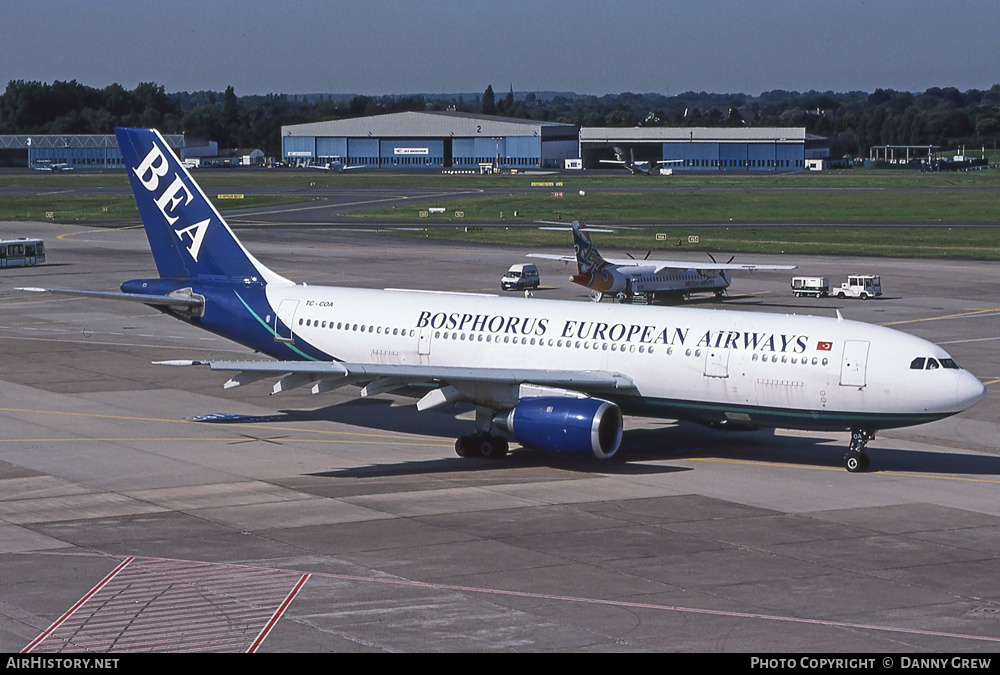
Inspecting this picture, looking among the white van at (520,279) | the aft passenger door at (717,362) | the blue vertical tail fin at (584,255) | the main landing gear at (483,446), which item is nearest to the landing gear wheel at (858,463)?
the aft passenger door at (717,362)

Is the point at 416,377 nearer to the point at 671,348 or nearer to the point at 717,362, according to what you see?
the point at 671,348

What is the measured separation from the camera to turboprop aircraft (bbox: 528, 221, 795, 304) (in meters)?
76.9

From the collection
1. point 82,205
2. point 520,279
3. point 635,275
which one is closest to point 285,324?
point 635,275

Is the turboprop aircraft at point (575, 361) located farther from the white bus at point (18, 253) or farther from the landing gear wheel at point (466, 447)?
the white bus at point (18, 253)

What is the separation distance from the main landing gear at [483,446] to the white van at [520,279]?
45191mm

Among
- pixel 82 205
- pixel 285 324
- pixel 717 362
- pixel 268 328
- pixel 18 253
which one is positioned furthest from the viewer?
pixel 82 205

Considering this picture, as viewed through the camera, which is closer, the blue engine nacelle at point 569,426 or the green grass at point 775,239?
the blue engine nacelle at point 569,426

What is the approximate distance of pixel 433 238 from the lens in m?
125

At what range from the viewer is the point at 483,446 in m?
39.8

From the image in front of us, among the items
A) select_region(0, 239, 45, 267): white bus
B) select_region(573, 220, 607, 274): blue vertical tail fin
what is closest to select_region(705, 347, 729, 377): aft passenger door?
select_region(573, 220, 607, 274): blue vertical tail fin

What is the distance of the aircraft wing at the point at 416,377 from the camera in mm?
36781

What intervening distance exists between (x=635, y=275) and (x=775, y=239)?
5012cm

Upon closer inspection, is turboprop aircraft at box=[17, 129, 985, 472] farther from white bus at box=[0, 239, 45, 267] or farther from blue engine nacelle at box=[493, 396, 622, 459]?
white bus at box=[0, 239, 45, 267]

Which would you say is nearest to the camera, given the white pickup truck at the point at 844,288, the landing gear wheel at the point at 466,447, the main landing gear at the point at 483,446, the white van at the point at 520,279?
the main landing gear at the point at 483,446
